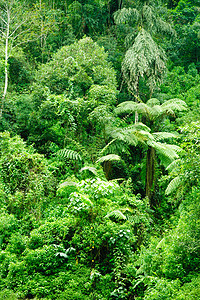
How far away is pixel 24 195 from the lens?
6.97m

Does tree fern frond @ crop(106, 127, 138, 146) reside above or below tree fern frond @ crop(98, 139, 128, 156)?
above

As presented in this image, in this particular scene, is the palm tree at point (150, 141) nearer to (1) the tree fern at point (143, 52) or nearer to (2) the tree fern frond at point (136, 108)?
(2) the tree fern frond at point (136, 108)

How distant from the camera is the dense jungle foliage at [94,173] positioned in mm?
5156

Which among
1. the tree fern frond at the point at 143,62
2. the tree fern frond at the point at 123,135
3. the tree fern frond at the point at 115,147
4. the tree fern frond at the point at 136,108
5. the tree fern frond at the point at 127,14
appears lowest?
the tree fern frond at the point at 115,147

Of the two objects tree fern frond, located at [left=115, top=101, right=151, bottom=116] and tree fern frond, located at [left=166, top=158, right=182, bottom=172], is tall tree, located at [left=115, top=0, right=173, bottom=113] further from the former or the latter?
tree fern frond, located at [left=166, top=158, right=182, bottom=172]

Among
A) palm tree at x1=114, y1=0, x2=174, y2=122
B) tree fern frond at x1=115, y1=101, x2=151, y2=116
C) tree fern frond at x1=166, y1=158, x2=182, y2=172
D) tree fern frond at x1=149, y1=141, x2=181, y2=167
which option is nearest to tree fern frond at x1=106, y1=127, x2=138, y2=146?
tree fern frond at x1=149, y1=141, x2=181, y2=167

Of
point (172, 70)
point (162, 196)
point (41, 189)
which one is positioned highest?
point (172, 70)

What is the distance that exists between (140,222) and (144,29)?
8292 millimetres

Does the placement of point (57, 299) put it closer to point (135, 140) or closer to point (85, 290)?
point (85, 290)

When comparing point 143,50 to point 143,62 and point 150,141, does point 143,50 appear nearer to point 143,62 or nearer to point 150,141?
point 143,62

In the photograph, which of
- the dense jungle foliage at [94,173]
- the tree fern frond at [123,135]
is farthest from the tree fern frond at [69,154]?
the tree fern frond at [123,135]

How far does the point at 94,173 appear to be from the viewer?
7309mm

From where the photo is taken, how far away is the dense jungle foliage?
5.16m

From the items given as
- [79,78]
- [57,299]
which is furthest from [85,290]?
[79,78]
